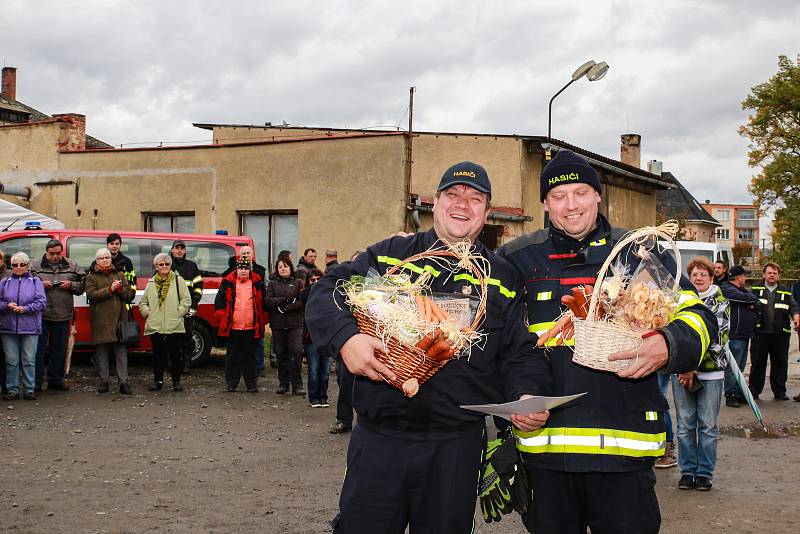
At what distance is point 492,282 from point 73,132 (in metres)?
23.5

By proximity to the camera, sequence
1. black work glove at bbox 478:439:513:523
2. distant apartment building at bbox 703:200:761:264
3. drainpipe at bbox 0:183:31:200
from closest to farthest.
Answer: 1. black work glove at bbox 478:439:513:523
2. drainpipe at bbox 0:183:31:200
3. distant apartment building at bbox 703:200:761:264

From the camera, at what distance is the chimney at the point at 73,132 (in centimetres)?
2389

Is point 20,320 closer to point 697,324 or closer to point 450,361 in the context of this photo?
point 450,361

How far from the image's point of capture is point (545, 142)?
21.5 metres

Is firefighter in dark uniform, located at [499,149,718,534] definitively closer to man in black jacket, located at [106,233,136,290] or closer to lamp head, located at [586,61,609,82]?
man in black jacket, located at [106,233,136,290]

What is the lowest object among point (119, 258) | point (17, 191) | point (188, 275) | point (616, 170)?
point (188, 275)

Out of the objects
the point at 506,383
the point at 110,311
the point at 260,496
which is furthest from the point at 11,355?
the point at 506,383

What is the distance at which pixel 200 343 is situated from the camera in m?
14.5

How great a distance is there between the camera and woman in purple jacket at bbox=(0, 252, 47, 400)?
1112 cm

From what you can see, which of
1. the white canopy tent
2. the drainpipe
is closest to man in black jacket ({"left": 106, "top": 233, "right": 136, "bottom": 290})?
the white canopy tent

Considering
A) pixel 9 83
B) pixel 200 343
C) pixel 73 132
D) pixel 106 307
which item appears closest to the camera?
pixel 106 307

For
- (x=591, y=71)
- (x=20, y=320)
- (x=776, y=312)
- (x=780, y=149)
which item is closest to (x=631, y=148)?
(x=780, y=149)

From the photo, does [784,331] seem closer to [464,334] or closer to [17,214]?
[464,334]

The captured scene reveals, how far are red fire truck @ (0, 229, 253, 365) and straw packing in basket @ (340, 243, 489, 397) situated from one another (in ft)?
34.9
